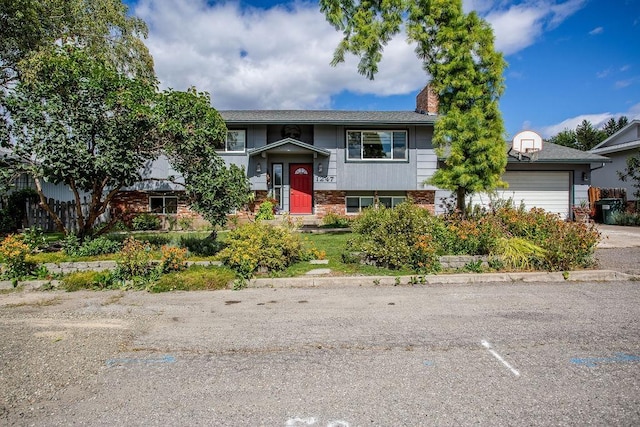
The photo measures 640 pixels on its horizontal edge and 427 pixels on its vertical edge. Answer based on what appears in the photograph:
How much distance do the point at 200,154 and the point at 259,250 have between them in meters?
2.53

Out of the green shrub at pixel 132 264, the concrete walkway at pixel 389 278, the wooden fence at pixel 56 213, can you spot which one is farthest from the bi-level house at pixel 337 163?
the green shrub at pixel 132 264

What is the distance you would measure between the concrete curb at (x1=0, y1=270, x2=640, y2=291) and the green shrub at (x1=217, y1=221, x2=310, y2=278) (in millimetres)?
471

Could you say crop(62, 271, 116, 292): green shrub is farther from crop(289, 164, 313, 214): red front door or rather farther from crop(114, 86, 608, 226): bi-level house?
crop(289, 164, 313, 214): red front door

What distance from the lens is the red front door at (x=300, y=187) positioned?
61.3 ft

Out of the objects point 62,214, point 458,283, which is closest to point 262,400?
point 458,283

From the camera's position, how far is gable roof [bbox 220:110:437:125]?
17.4 m

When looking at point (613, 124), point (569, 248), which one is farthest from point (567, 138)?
point (569, 248)

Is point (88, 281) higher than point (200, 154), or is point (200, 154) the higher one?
point (200, 154)

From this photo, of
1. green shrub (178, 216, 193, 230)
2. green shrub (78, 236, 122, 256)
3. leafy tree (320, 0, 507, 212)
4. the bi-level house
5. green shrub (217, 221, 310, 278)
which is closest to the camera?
green shrub (217, 221, 310, 278)

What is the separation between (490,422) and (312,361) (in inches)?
66.0

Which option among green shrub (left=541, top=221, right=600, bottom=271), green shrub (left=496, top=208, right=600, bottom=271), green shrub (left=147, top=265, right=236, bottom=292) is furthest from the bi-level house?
green shrub (left=147, top=265, right=236, bottom=292)

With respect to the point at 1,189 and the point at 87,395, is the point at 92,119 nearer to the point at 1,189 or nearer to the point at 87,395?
the point at 1,189

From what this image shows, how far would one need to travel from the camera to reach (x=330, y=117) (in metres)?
18.5

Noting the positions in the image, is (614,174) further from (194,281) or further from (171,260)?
(171,260)
